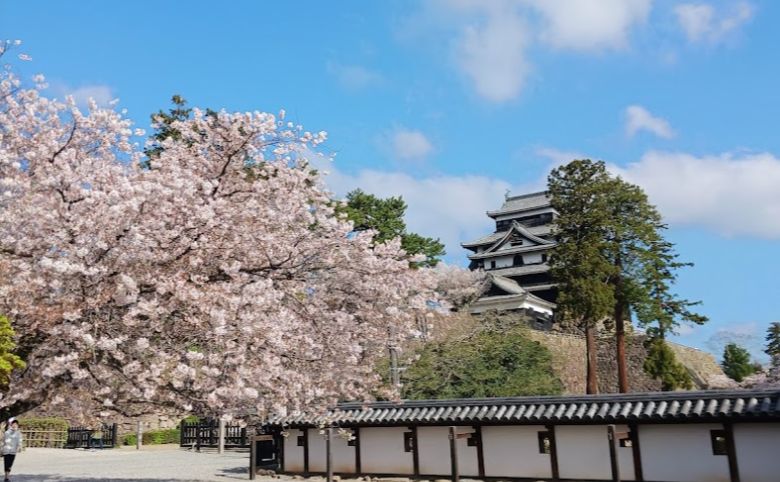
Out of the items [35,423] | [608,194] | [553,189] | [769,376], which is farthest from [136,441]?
[769,376]

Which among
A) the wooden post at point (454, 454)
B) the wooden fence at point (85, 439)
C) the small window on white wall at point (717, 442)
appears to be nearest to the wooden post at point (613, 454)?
the small window on white wall at point (717, 442)

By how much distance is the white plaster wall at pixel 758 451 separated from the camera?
14836mm

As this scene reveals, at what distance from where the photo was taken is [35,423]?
38.1 metres

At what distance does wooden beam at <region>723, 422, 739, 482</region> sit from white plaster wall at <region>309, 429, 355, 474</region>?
10948mm

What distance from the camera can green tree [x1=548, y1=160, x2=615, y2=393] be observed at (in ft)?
108

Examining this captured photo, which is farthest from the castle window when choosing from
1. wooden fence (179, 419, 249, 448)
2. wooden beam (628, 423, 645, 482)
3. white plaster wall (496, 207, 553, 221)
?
white plaster wall (496, 207, 553, 221)

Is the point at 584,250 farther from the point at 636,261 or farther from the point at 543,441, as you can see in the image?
the point at 543,441

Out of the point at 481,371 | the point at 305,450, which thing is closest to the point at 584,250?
the point at 481,371

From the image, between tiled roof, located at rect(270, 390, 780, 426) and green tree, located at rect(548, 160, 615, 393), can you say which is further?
green tree, located at rect(548, 160, 615, 393)

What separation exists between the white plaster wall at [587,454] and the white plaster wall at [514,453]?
1.60 feet

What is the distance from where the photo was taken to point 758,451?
1500 centimetres

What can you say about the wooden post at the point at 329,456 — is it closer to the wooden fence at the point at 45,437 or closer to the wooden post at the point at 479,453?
the wooden post at the point at 479,453

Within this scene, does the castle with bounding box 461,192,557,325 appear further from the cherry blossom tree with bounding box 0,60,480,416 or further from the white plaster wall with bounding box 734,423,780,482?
the cherry blossom tree with bounding box 0,60,480,416

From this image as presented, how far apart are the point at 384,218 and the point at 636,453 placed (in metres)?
25.9
